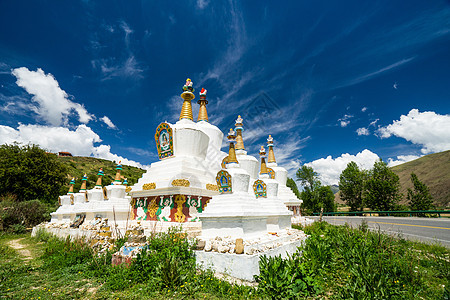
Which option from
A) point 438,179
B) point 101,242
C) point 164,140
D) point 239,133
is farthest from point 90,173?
point 438,179

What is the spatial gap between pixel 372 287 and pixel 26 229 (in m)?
27.9

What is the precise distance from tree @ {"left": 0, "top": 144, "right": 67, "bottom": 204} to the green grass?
2666 centimetres

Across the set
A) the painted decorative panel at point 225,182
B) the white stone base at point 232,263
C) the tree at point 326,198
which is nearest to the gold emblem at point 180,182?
the painted decorative panel at point 225,182

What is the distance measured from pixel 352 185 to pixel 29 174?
176 ft

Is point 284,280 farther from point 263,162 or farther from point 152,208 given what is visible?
point 263,162

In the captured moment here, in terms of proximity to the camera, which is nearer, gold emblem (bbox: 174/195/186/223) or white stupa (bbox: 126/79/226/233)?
gold emblem (bbox: 174/195/186/223)

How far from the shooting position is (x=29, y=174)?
27859 mm

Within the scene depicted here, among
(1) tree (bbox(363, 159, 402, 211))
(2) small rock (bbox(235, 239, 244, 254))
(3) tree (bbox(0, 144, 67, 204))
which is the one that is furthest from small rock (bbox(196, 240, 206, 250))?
(1) tree (bbox(363, 159, 402, 211))

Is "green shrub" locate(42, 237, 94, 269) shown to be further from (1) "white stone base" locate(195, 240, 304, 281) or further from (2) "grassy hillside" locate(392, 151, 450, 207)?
(2) "grassy hillside" locate(392, 151, 450, 207)

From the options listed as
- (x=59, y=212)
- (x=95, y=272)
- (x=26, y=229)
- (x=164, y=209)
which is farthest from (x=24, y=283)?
(x=26, y=229)

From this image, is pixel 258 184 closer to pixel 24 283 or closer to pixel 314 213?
pixel 24 283

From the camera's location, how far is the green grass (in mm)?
5000

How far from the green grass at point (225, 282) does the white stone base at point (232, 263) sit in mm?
238

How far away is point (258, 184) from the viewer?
1206 centimetres
